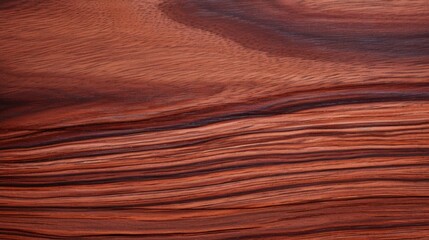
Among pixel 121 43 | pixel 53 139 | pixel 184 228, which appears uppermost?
pixel 121 43

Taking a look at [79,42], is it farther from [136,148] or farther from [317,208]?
[317,208]

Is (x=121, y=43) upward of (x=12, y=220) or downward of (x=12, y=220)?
upward

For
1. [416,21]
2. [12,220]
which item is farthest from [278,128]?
[12,220]

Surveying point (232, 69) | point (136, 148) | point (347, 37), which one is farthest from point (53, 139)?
point (347, 37)

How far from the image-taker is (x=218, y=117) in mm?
538

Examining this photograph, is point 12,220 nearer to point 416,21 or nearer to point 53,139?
point 53,139

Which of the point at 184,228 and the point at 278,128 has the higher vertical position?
the point at 278,128

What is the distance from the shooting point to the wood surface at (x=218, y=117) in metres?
0.52

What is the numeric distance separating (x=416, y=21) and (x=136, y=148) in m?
0.33

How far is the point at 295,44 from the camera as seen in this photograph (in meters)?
0.52

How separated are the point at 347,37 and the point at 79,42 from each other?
29 centimetres

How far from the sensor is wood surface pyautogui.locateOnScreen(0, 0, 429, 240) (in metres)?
0.52

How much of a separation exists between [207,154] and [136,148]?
3.1 inches

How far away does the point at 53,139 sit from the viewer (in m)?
0.55
